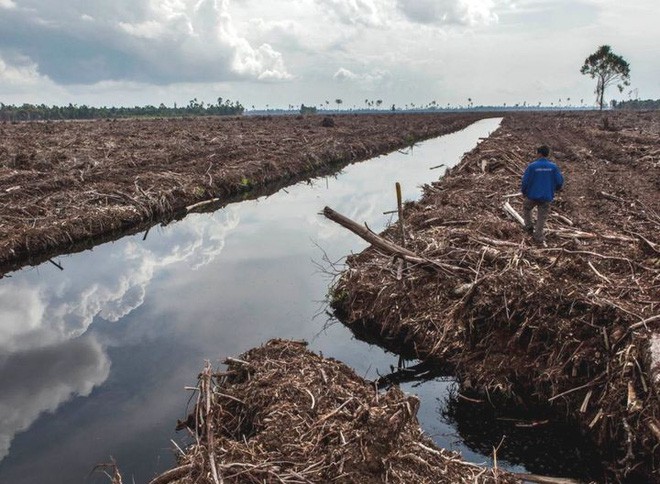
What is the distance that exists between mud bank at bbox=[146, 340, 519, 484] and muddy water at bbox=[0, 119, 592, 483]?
130 centimetres

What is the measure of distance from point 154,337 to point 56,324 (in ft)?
8.31

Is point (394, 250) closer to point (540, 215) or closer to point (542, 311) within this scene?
point (542, 311)

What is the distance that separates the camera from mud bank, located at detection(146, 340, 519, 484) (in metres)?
4.93

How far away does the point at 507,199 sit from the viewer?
53.0 feet

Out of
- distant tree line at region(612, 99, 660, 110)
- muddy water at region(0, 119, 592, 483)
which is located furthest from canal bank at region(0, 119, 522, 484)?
distant tree line at region(612, 99, 660, 110)

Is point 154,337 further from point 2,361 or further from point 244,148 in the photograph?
point 244,148

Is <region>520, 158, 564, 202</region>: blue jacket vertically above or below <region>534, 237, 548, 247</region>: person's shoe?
above

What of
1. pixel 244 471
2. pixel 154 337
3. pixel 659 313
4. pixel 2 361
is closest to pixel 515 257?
pixel 659 313

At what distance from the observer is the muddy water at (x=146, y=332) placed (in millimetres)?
7207

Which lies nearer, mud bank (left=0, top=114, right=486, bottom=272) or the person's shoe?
the person's shoe

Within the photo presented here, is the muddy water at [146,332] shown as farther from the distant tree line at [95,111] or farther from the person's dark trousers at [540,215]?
the distant tree line at [95,111]

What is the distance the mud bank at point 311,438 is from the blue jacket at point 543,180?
7.03 m

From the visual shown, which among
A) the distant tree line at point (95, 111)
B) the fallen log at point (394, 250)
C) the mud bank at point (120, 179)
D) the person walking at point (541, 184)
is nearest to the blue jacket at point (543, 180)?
the person walking at point (541, 184)

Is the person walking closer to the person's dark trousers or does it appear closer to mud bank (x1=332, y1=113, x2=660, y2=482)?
the person's dark trousers
